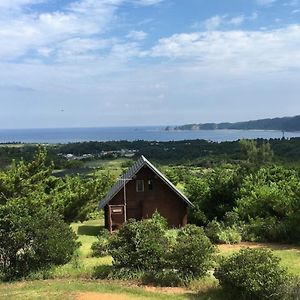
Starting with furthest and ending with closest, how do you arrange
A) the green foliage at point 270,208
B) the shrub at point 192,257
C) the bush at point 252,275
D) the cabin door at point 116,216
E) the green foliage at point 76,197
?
the green foliage at point 76,197
the cabin door at point 116,216
the green foliage at point 270,208
the shrub at point 192,257
the bush at point 252,275

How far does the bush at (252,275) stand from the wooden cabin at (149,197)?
55.7 ft

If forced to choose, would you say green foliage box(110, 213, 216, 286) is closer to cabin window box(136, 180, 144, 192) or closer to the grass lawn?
the grass lawn

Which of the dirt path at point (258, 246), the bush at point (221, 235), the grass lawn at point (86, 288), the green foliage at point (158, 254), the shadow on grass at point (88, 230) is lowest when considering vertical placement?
the shadow on grass at point (88, 230)

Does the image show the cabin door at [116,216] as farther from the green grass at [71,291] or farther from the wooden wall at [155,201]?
the green grass at [71,291]

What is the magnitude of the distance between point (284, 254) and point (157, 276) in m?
7.23

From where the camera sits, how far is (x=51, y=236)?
16.5 meters

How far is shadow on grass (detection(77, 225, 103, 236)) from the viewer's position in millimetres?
30353

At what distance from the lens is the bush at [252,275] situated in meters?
12.1

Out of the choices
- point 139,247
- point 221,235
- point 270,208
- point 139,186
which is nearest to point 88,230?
point 139,186

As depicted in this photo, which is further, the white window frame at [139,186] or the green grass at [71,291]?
the white window frame at [139,186]

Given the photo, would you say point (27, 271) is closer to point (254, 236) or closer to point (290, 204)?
point (254, 236)

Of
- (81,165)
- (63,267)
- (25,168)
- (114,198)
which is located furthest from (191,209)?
(81,165)

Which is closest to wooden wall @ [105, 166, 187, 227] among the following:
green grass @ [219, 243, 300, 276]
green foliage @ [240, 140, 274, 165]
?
green grass @ [219, 243, 300, 276]

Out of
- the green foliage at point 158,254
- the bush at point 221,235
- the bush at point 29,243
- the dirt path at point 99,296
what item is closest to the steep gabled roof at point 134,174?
the bush at point 221,235
